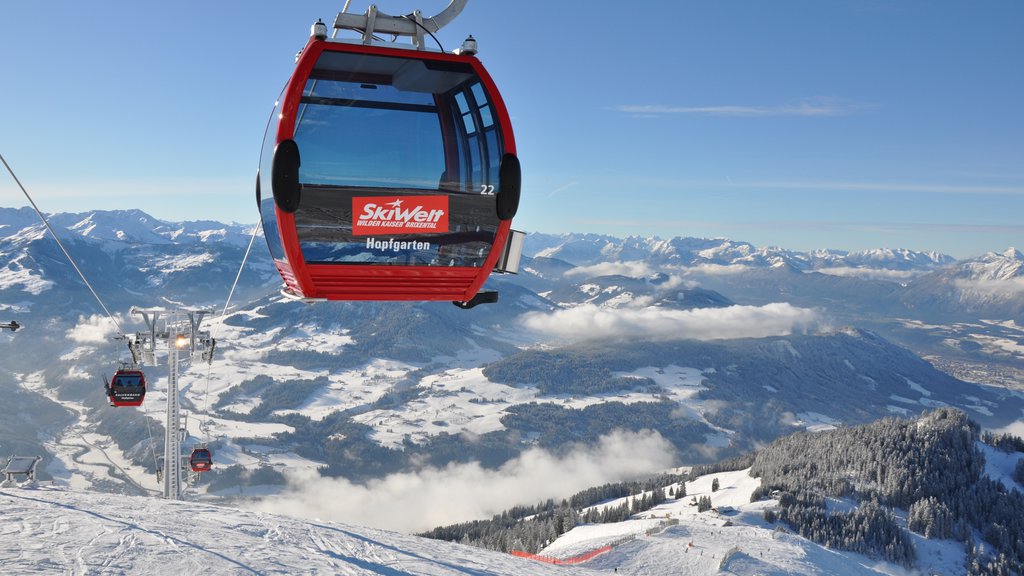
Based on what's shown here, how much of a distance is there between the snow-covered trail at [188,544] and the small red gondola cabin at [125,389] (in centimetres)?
438

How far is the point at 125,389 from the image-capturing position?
29.7 metres

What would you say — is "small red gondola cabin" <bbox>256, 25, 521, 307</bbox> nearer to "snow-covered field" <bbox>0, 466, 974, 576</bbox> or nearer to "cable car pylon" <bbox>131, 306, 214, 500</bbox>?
"snow-covered field" <bbox>0, 466, 974, 576</bbox>

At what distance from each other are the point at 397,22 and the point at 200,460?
32583 mm

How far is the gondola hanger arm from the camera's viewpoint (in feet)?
21.6

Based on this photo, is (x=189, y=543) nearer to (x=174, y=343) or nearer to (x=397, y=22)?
(x=174, y=343)

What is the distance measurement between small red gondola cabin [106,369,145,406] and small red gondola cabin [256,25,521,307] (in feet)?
89.3

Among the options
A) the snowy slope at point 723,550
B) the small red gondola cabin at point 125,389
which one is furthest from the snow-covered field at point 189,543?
the snowy slope at point 723,550

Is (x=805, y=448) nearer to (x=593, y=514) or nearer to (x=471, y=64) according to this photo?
(x=593, y=514)

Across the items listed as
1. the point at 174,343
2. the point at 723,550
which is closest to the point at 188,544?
the point at 174,343

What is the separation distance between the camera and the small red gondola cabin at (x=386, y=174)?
21.5ft

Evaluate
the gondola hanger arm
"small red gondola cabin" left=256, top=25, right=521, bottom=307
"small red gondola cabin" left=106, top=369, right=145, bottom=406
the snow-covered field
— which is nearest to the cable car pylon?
"small red gondola cabin" left=106, top=369, right=145, bottom=406

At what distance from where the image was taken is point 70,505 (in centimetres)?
2480

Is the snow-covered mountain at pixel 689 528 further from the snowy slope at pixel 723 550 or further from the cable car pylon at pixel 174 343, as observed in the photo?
the cable car pylon at pixel 174 343

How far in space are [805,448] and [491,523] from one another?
8784cm
